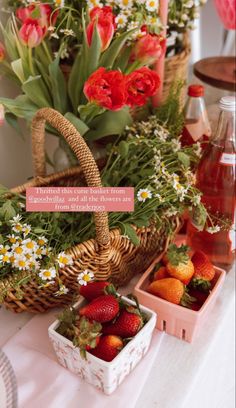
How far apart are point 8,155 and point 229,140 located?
1.59 ft

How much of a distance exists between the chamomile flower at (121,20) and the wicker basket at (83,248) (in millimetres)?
241

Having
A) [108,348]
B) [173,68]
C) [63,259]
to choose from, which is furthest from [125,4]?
[108,348]

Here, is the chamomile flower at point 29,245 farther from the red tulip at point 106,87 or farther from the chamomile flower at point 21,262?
the red tulip at point 106,87

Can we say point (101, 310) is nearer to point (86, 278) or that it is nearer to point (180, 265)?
point (86, 278)

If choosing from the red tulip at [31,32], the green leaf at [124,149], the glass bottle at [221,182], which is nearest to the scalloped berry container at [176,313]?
the glass bottle at [221,182]

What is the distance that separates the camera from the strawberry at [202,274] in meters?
0.61

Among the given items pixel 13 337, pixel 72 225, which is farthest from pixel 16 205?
pixel 13 337

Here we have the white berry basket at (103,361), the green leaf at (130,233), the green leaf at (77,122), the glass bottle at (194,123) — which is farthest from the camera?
the glass bottle at (194,123)

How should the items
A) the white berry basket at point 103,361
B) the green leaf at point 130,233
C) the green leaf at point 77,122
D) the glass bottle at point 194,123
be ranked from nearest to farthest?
the white berry basket at point 103,361 < the green leaf at point 130,233 < the green leaf at point 77,122 < the glass bottle at point 194,123

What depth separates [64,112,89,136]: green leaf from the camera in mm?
688

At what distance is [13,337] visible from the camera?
0.61 m

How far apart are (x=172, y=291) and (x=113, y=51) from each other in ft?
1.45

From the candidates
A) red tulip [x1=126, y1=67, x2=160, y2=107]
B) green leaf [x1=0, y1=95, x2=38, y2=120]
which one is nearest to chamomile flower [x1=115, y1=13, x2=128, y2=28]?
red tulip [x1=126, y1=67, x2=160, y2=107]

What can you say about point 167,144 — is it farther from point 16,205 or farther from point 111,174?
point 16,205
